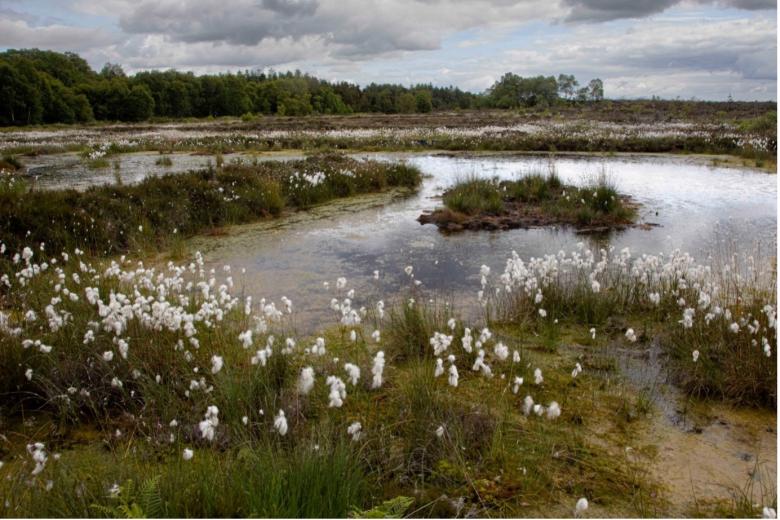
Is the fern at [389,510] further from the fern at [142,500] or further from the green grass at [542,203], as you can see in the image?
the green grass at [542,203]

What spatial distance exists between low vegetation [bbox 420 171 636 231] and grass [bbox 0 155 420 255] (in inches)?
144

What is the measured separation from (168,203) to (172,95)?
3529 inches

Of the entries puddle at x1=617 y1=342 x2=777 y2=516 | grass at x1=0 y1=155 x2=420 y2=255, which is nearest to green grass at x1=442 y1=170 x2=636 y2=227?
grass at x1=0 y1=155 x2=420 y2=255

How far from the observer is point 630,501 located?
396 cm

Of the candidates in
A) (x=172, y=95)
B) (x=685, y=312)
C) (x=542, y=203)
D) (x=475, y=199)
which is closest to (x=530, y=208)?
(x=542, y=203)

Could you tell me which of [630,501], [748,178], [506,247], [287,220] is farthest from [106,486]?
[748,178]

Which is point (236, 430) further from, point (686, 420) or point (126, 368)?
point (686, 420)

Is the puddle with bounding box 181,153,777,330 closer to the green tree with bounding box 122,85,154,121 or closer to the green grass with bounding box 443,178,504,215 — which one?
the green grass with bounding box 443,178,504,215

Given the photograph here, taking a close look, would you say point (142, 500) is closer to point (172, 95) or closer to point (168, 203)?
point (168, 203)

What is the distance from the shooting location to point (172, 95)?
9338 cm

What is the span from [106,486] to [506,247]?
9074 millimetres

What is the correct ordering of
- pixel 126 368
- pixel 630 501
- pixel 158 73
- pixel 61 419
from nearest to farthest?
pixel 630 501
pixel 61 419
pixel 126 368
pixel 158 73

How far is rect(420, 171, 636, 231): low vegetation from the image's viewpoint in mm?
13594

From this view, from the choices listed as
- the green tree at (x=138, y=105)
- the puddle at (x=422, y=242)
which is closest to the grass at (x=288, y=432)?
the puddle at (x=422, y=242)
